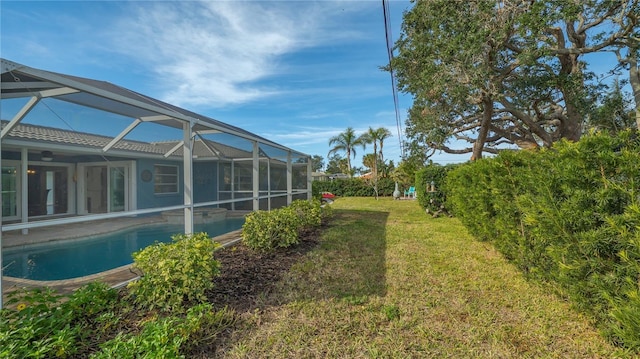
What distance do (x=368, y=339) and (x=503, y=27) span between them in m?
8.72

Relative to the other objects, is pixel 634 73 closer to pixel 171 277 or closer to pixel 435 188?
pixel 435 188

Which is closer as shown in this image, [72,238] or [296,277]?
[296,277]

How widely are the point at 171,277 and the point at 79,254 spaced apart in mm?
4244

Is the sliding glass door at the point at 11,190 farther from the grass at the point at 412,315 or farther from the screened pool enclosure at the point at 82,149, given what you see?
the grass at the point at 412,315

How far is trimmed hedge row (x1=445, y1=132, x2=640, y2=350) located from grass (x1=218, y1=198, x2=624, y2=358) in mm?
365

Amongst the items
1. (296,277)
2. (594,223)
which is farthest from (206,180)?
(594,223)

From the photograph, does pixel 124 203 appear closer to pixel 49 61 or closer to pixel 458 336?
pixel 49 61

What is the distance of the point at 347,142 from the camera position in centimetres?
3266

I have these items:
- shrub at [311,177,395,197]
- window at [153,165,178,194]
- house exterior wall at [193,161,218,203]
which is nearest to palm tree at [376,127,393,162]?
shrub at [311,177,395,197]

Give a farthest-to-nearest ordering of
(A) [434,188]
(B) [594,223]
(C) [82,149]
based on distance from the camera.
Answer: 1. (A) [434,188]
2. (C) [82,149]
3. (B) [594,223]

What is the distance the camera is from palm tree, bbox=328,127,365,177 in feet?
106

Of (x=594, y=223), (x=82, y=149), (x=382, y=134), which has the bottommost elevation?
(x=594, y=223)

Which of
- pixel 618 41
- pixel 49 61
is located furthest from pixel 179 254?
pixel 618 41

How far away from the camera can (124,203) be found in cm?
A: 553
